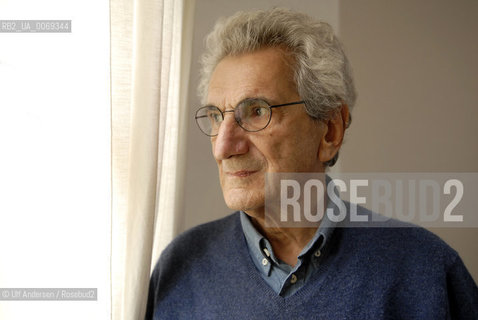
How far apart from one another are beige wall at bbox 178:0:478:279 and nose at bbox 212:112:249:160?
42 centimetres

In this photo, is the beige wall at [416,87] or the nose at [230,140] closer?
the nose at [230,140]

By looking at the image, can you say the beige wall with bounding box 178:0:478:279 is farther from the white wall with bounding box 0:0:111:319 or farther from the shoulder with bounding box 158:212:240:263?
the white wall with bounding box 0:0:111:319

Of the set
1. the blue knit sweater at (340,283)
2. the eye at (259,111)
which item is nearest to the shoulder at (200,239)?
the blue knit sweater at (340,283)

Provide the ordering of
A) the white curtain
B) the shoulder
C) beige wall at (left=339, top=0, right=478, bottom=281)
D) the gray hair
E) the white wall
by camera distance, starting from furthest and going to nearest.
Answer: beige wall at (left=339, top=0, right=478, bottom=281), the shoulder, the gray hair, the white curtain, the white wall

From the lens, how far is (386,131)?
64.6 inches

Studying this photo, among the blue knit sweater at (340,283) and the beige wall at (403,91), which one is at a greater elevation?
the beige wall at (403,91)

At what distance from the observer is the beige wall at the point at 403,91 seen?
1562 mm

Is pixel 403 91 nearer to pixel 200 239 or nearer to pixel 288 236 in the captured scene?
pixel 288 236

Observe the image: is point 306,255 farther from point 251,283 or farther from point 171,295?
point 171,295

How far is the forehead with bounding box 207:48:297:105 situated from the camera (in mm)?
1096

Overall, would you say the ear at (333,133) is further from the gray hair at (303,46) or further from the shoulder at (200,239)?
the shoulder at (200,239)

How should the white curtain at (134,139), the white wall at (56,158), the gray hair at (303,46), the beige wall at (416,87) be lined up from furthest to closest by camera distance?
1. the beige wall at (416,87)
2. the gray hair at (303,46)
3. the white curtain at (134,139)
4. the white wall at (56,158)

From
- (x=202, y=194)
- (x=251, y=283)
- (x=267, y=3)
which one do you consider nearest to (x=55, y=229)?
(x=251, y=283)

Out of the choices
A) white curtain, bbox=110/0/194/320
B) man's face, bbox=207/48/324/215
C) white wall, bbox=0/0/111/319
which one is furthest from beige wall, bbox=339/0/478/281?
white wall, bbox=0/0/111/319
